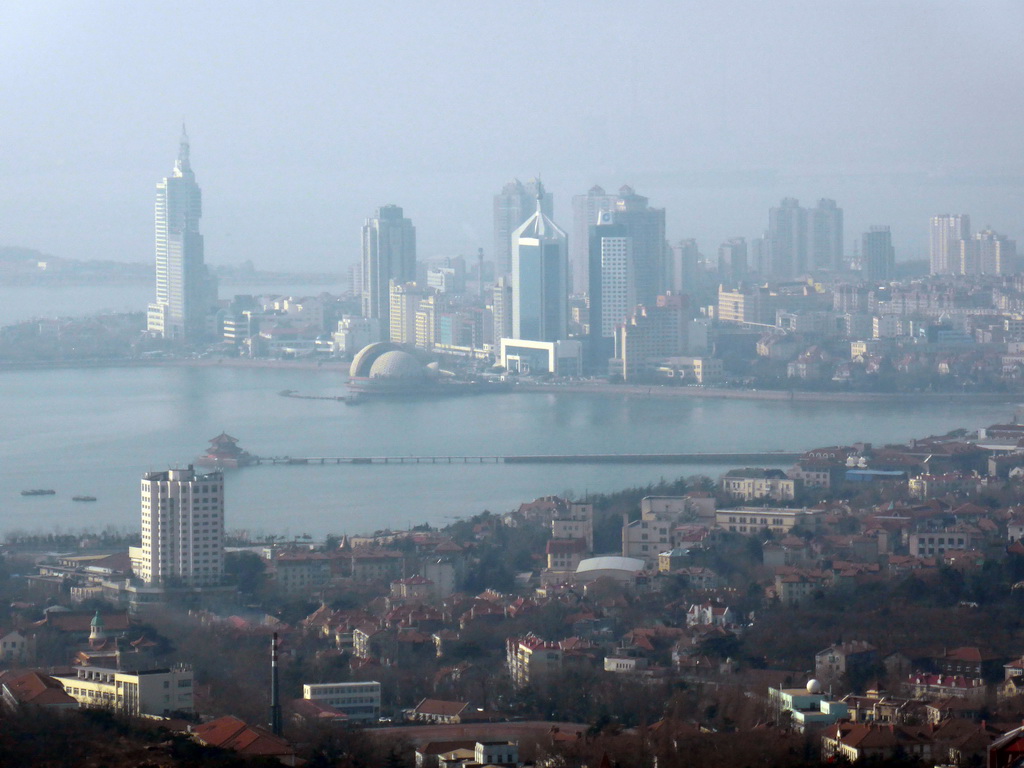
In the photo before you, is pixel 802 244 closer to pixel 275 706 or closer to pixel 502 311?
pixel 502 311

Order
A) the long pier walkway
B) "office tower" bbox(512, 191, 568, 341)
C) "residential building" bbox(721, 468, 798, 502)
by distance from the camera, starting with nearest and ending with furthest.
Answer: "residential building" bbox(721, 468, 798, 502)
the long pier walkway
"office tower" bbox(512, 191, 568, 341)

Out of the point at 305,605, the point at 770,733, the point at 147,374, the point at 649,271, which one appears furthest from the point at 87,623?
the point at 649,271

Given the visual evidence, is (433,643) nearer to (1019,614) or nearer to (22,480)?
(1019,614)

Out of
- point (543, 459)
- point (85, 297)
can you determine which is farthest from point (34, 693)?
point (85, 297)

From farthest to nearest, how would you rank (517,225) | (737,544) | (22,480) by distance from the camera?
(517,225) → (22,480) → (737,544)

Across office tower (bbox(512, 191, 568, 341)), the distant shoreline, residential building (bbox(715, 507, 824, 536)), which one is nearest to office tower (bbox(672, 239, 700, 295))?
office tower (bbox(512, 191, 568, 341))

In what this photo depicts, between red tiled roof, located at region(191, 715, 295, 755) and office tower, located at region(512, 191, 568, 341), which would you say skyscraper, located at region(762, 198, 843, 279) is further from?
red tiled roof, located at region(191, 715, 295, 755)

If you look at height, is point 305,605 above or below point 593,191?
below
